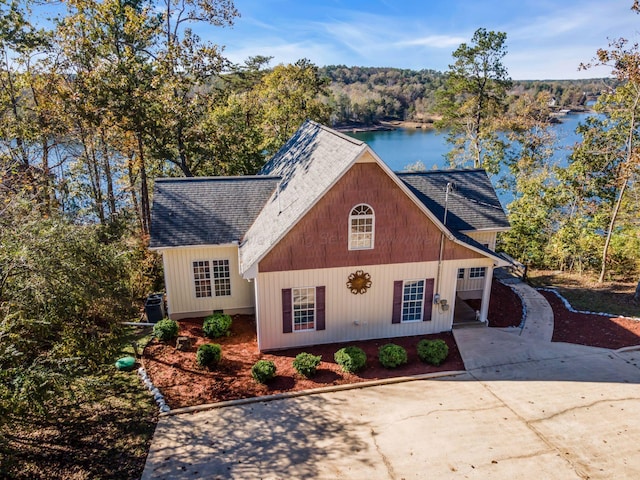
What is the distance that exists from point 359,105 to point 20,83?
A: 5593cm

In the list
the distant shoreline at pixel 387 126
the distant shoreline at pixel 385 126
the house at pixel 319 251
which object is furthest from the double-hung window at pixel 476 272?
the distant shoreline at pixel 385 126

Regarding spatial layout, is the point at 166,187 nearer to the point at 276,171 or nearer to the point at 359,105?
the point at 276,171

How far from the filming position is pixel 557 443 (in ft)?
Result: 31.3

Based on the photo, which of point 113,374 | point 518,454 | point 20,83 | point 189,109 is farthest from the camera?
point 189,109

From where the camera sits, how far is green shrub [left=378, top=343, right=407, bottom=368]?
12.5m

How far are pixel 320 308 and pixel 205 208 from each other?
19.7 ft

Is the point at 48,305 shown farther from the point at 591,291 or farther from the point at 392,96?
the point at 392,96

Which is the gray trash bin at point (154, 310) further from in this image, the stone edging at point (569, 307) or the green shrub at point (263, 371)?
the stone edging at point (569, 307)

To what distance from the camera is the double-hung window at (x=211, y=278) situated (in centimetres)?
1548

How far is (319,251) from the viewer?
13.2 metres

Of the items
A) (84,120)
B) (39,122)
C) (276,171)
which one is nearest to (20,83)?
(39,122)

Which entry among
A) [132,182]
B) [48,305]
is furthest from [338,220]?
[132,182]

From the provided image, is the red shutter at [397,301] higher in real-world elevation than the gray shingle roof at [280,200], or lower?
lower

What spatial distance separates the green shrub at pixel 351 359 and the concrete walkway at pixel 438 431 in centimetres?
77
